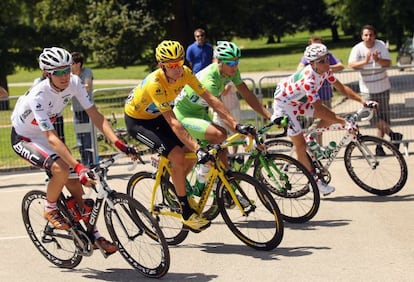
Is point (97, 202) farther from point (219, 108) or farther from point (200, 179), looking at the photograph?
point (219, 108)

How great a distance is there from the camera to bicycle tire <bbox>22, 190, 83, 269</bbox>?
823cm

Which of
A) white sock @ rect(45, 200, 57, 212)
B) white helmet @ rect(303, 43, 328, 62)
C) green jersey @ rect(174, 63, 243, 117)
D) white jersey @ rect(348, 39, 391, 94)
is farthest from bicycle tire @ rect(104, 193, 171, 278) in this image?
white jersey @ rect(348, 39, 391, 94)

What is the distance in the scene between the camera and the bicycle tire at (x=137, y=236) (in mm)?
7426

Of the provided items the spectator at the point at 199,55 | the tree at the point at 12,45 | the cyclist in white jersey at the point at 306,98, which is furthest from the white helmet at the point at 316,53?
the tree at the point at 12,45

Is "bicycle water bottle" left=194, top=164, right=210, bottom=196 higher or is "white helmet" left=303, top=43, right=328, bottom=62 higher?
"white helmet" left=303, top=43, right=328, bottom=62

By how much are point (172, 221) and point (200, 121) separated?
1149mm

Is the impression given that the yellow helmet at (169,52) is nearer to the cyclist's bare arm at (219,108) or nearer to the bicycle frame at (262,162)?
the cyclist's bare arm at (219,108)

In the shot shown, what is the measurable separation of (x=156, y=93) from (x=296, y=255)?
6.35ft

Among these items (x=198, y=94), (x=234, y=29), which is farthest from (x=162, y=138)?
(x=234, y=29)

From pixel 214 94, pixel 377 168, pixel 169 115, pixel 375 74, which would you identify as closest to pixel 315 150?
pixel 377 168

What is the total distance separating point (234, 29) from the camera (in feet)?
99.9

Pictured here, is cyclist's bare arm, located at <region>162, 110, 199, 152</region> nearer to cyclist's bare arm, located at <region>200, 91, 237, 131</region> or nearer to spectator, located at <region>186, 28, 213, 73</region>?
cyclist's bare arm, located at <region>200, 91, 237, 131</region>

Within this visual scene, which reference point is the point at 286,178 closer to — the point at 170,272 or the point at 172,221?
the point at 172,221

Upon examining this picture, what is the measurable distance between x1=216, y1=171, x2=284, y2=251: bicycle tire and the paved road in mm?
127
